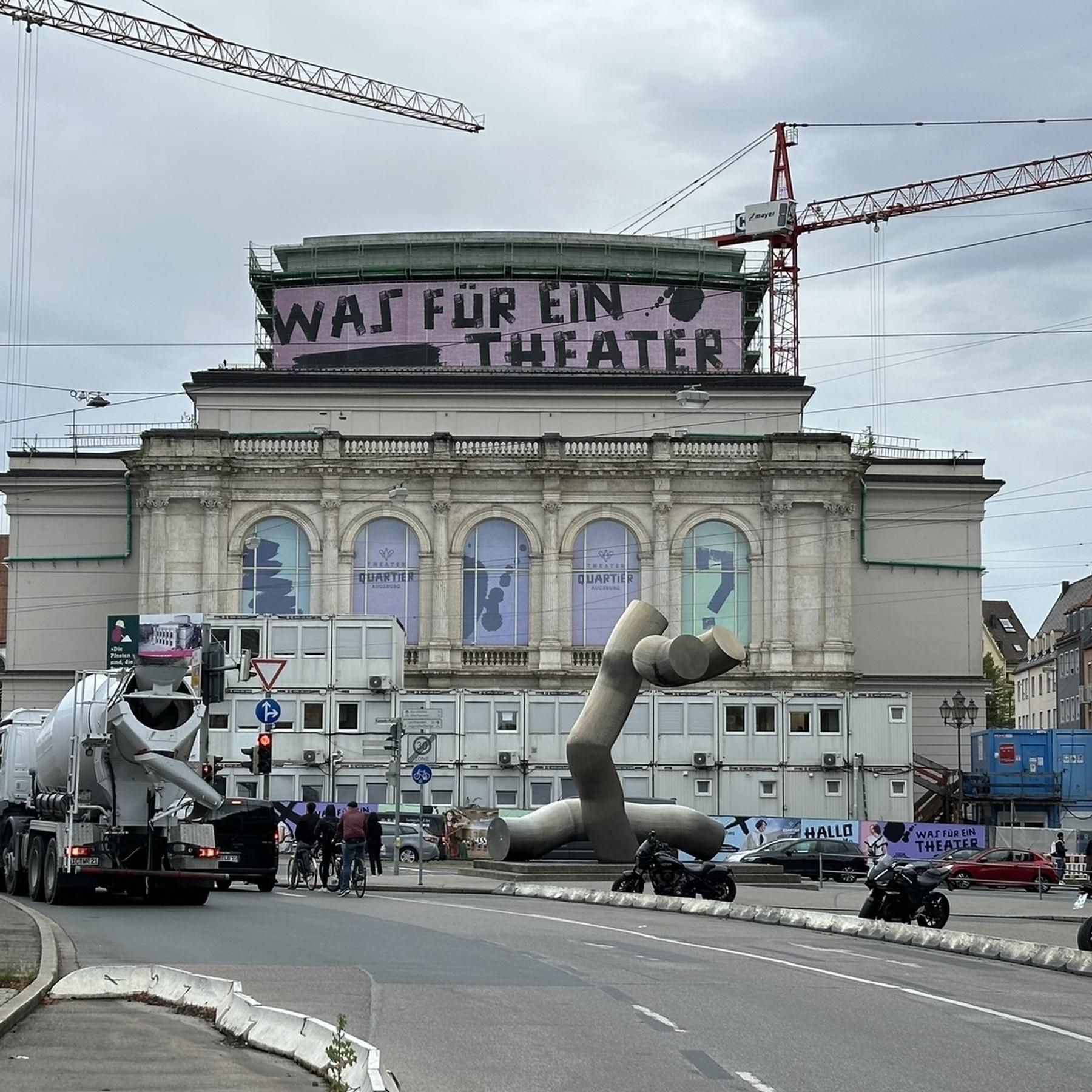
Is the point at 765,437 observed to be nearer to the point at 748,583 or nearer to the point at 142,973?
the point at 748,583

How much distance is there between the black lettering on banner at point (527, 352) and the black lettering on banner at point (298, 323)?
890 centimetres

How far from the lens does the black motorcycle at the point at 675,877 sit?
31.1 metres

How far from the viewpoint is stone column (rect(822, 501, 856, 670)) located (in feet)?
241

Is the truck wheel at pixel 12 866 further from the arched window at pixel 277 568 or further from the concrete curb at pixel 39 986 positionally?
the arched window at pixel 277 568

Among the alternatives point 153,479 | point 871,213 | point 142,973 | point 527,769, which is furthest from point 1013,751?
point 142,973

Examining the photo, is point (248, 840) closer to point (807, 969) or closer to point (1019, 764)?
point (807, 969)

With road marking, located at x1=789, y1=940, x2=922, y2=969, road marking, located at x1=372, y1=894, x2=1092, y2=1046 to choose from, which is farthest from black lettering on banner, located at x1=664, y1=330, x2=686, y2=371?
road marking, located at x1=789, y1=940, x2=922, y2=969

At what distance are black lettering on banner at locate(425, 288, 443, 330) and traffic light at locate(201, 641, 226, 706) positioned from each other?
56.3 m

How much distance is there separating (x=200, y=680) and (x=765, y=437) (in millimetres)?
47666

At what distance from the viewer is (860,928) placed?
24.9m

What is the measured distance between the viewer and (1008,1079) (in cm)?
1198

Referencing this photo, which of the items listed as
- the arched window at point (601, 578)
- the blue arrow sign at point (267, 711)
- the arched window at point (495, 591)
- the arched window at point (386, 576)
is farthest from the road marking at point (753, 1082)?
the arched window at point (386, 576)

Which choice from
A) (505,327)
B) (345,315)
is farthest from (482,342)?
(345,315)

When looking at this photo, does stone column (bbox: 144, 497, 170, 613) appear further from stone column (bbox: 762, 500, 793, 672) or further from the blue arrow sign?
the blue arrow sign
